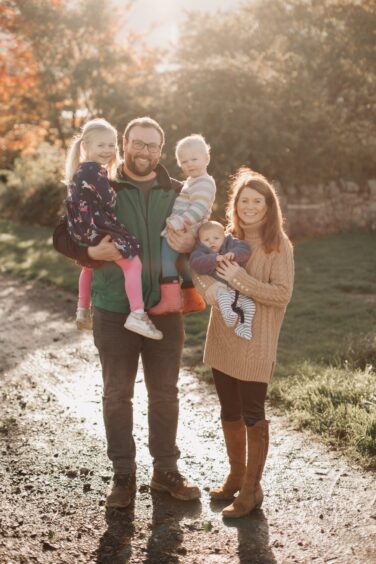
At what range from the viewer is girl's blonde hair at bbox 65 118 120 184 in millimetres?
3936

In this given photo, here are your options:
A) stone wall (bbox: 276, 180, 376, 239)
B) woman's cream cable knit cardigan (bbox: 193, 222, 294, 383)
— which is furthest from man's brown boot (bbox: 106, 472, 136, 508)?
stone wall (bbox: 276, 180, 376, 239)

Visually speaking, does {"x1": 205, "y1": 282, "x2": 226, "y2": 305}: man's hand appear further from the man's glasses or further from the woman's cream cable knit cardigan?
the man's glasses

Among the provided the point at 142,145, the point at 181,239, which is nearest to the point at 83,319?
the point at 181,239

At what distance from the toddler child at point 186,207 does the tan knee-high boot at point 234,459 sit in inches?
31.5

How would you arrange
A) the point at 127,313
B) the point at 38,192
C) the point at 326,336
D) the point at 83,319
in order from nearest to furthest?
1. the point at 127,313
2. the point at 83,319
3. the point at 326,336
4. the point at 38,192

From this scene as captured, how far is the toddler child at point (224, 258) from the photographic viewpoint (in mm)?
3893

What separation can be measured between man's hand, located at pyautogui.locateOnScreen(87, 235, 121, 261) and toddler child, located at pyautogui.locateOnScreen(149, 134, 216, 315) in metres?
0.30

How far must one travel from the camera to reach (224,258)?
3.87 m

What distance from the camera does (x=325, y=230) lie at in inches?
628

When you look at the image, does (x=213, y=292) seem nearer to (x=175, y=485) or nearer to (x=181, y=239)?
(x=181, y=239)

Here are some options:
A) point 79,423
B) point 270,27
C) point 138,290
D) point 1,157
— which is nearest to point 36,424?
point 79,423

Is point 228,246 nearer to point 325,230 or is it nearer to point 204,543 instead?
point 204,543

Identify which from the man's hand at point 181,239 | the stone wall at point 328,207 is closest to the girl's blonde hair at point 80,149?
the man's hand at point 181,239

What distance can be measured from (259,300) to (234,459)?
3.41 ft
